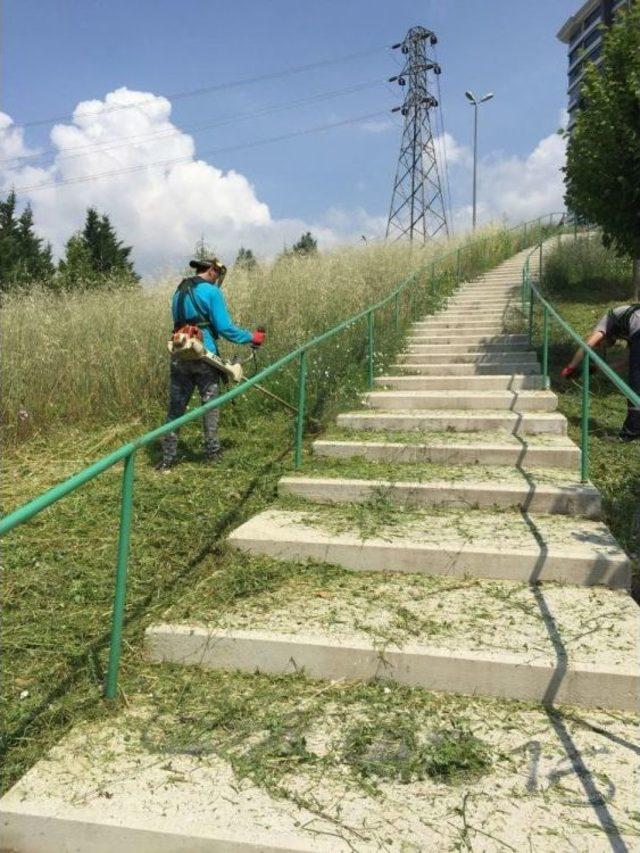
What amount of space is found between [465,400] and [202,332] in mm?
2737

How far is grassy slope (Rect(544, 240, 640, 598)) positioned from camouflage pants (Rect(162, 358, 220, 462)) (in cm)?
304

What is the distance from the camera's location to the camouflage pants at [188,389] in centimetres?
523

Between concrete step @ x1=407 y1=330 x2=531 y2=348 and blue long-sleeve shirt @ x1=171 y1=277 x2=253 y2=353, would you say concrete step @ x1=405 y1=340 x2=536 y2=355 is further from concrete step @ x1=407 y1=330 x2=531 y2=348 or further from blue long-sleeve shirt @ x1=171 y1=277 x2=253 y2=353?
blue long-sleeve shirt @ x1=171 y1=277 x2=253 y2=353

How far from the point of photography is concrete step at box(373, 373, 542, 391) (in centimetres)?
684

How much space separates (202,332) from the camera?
5223 mm

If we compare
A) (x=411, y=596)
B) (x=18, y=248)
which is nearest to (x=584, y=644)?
Result: (x=411, y=596)

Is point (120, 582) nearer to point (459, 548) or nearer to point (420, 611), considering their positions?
point (420, 611)

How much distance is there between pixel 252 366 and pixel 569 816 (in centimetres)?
609

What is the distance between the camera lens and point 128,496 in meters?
2.60

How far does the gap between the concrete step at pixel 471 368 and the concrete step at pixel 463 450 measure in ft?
7.16

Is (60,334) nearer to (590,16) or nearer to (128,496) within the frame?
(128,496)

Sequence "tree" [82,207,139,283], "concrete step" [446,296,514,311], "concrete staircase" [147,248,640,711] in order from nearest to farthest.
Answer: "concrete staircase" [147,248,640,711] < "concrete step" [446,296,514,311] < "tree" [82,207,139,283]

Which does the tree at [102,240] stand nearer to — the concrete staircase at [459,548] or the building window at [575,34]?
the concrete staircase at [459,548]

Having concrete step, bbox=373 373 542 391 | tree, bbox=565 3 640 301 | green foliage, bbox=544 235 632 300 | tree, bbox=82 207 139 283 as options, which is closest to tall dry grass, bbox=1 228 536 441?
concrete step, bbox=373 373 542 391
